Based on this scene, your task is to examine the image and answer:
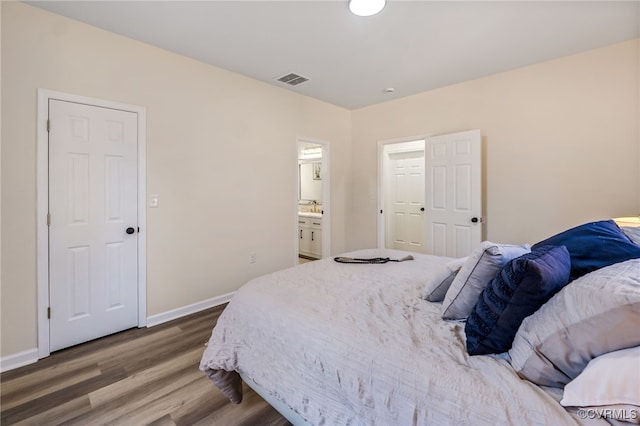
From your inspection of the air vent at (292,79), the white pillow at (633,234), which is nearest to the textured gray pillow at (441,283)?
the white pillow at (633,234)

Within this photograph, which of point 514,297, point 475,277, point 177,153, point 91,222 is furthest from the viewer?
point 177,153

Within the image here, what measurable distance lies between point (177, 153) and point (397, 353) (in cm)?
278

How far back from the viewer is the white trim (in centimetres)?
281

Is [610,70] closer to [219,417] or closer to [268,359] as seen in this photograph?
[268,359]

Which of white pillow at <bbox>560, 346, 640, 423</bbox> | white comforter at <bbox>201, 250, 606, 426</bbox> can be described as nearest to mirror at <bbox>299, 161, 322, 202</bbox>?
white comforter at <bbox>201, 250, 606, 426</bbox>

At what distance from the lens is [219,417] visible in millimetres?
1635

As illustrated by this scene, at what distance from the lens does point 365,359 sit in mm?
1110

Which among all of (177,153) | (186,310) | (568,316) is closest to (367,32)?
(177,153)

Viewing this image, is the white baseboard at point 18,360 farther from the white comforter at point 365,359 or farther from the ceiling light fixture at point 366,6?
the ceiling light fixture at point 366,6


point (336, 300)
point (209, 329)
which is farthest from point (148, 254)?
point (336, 300)

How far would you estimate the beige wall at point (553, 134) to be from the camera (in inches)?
107

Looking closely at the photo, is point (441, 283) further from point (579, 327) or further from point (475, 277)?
point (579, 327)

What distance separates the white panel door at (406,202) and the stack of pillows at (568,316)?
4.05 m

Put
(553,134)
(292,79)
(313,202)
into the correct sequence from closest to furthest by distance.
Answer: (553,134), (292,79), (313,202)
